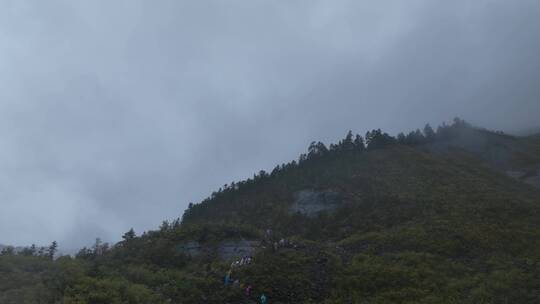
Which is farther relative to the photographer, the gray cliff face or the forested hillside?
the gray cliff face

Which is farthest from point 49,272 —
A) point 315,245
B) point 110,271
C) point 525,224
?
point 525,224

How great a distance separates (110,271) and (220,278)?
5311 millimetres

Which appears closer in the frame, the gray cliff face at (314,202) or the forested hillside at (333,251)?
the forested hillside at (333,251)

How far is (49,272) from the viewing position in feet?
79.0

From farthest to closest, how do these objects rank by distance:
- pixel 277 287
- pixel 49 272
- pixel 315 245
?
pixel 315 245, pixel 277 287, pixel 49 272

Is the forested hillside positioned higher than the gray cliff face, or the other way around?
the gray cliff face

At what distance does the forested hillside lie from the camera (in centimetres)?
2358

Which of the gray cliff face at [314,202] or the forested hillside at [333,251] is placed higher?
the gray cliff face at [314,202]

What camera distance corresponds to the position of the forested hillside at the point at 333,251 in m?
23.6

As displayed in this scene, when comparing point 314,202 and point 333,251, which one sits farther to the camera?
point 314,202

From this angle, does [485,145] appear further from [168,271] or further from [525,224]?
[168,271]

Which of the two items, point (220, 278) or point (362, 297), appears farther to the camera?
point (220, 278)

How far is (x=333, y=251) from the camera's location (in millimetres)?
33188

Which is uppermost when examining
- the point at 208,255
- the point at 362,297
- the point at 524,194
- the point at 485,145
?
the point at 485,145
